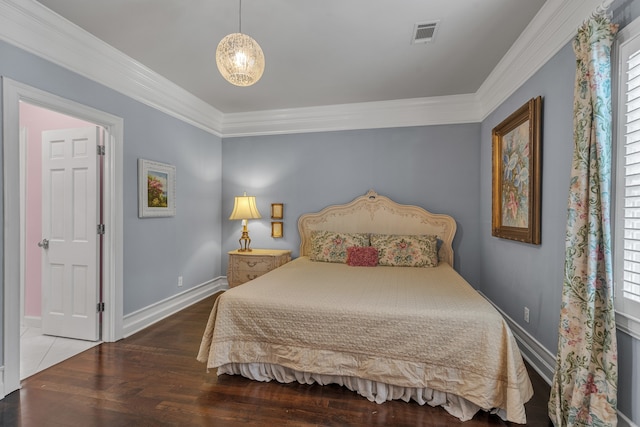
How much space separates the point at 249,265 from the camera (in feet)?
13.3

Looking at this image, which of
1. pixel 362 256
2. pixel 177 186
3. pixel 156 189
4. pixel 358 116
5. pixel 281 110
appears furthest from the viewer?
pixel 281 110

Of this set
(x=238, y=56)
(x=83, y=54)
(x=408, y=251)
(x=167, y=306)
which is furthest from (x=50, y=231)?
(x=408, y=251)

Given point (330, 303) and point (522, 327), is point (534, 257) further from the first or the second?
point (330, 303)

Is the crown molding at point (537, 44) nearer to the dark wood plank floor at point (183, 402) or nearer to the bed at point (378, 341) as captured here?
the bed at point (378, 341)

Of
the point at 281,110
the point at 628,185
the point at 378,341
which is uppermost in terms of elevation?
the point at 281,110

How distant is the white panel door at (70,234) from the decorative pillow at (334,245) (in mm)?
2317

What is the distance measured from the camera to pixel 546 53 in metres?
2.35

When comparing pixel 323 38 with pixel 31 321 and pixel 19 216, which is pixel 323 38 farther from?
pixel 31 321

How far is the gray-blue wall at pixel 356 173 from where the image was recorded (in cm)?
396

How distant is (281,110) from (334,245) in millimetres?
2084

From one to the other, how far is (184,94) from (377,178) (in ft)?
8.77

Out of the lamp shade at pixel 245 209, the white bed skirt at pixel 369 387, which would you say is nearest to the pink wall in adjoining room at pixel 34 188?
the lamp shade at pixel 245 209

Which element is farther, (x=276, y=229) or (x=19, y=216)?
(x=276, y=229)

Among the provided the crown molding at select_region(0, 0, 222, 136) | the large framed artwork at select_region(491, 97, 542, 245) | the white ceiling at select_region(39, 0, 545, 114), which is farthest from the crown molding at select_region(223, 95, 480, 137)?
the crown molding at select_region(0, 0, 222, 136)
